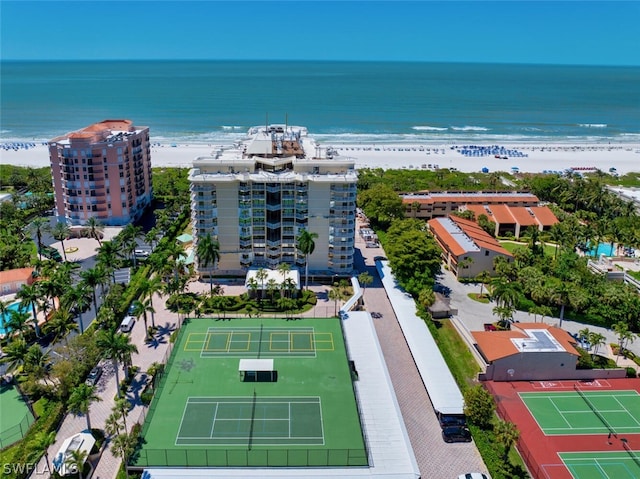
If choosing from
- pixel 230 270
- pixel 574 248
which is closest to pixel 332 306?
pixel 230 270

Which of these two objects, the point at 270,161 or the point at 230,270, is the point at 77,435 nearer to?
the point at 230,270

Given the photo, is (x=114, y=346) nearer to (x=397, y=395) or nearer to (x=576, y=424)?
(x=397, y=395)

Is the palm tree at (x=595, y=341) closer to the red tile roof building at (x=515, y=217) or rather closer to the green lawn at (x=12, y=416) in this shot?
the red tile roof building at (x=515, y=217)

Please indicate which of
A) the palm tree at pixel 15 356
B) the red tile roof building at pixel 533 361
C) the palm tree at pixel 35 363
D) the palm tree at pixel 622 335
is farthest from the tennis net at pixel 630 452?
the palm tree at pixel 15 356

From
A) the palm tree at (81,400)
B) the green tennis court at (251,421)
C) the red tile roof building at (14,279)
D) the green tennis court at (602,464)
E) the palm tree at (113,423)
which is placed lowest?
the green tennis court at (602,464)

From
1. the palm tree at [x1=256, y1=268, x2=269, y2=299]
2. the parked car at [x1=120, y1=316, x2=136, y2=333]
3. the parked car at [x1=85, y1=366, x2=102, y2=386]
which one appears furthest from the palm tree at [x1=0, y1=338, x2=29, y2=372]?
the palm tree at [x1=256, y1=268, x2=269, y2=299]

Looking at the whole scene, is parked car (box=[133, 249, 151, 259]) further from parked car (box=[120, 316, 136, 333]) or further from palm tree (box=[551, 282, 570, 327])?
palm tree (box=[551, 282, 570, 327])

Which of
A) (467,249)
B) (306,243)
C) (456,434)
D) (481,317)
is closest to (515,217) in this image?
(467,249)
